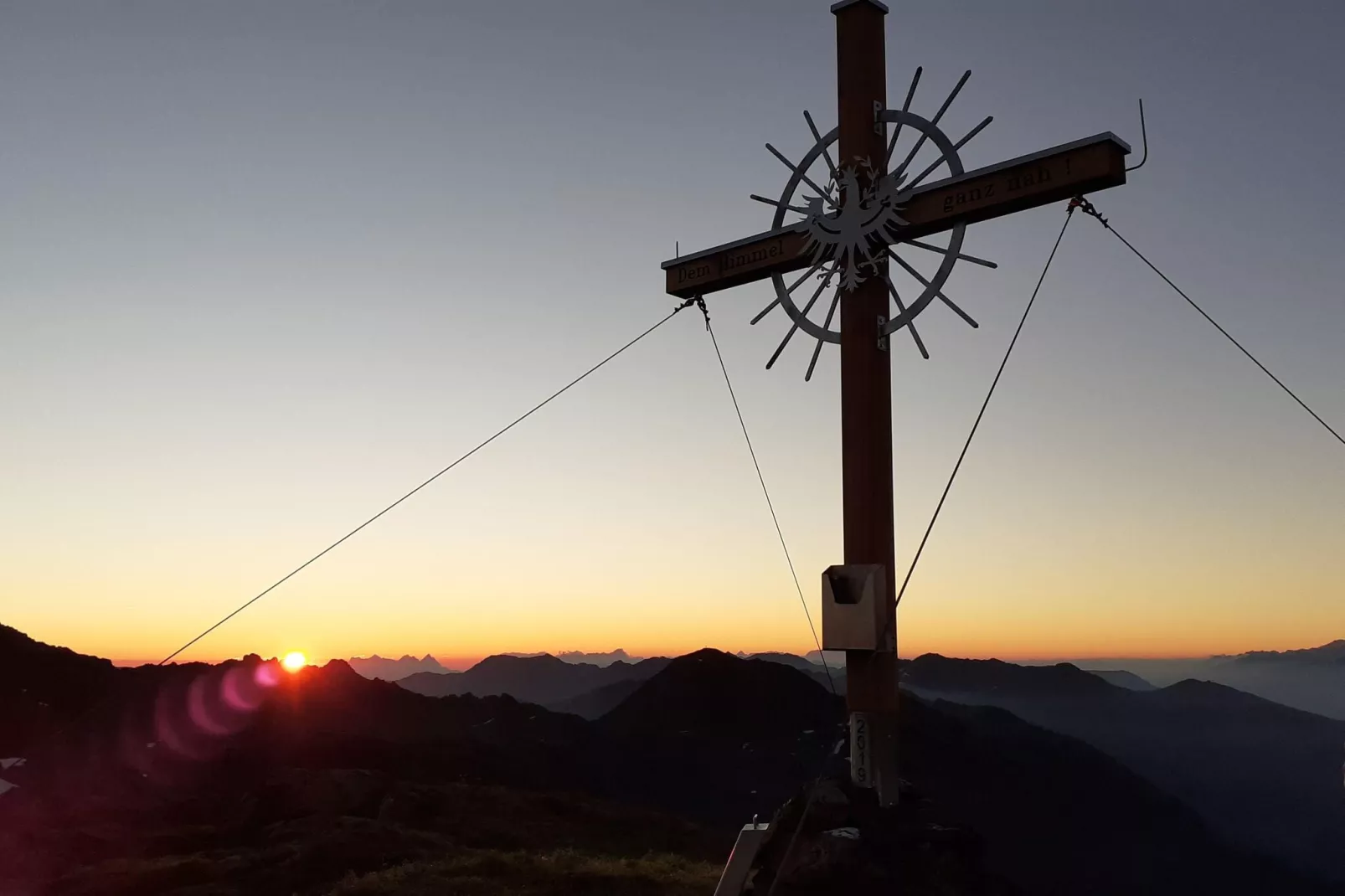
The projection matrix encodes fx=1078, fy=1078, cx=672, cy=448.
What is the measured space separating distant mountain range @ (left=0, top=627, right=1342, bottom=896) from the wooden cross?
44.3 inches

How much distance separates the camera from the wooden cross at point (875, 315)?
11.6 metres

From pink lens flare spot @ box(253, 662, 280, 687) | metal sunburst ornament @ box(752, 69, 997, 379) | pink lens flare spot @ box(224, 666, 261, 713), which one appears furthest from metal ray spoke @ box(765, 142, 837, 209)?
pink lens flare spot @ box(253, 662, 280, 687)

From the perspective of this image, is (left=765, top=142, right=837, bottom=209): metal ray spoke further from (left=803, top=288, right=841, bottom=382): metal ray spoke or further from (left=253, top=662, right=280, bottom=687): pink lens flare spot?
(left=253, top=662, right=280, bottom=687): pink lens flare spot

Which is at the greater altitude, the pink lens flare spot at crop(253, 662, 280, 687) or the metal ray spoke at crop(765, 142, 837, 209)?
the metal ray spoke at crop(765, 142, 837, 209)

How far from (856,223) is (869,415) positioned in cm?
226

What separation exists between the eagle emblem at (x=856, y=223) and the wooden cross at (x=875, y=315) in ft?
0.28

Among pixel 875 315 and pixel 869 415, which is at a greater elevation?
pixel 875 315

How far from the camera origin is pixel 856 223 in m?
12.5

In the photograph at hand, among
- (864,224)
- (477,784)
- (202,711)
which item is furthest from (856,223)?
(202,711)

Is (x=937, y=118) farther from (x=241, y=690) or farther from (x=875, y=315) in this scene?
(x=241, y=690)

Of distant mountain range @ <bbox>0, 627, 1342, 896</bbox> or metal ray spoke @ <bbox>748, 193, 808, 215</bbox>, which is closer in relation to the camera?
metal ray spoke @ <bbox>748, 193, 808, 215</bbox>

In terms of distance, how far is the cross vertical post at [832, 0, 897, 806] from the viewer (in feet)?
39.3

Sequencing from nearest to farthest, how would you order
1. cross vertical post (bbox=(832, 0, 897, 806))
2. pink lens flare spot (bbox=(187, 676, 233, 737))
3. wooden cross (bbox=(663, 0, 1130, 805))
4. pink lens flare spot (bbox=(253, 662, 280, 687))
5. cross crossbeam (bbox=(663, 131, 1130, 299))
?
cross crossbeam (bbox=(663, 131, 1130, 299)) < wooden cross (bbox=(663, 0, 1130, 805)) < cross vertical post (bbox=(832, 0, 897, 806)) < pink lens flare spot (bbox=(187, 676, 233, 737)) < pink lens flare spot (bbox=(253, 662, 280, 687))

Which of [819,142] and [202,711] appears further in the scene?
[202,711]
